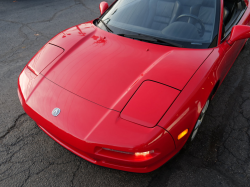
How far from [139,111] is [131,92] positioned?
0.21 metres

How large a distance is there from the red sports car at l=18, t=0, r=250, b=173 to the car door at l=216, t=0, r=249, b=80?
21mm

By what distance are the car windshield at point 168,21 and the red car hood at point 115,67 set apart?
144 mm

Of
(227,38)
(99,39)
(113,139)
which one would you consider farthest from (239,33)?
(113,139)

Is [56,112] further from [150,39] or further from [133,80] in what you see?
[150,39]

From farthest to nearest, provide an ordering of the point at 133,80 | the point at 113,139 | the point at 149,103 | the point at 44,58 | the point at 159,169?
the point at 44,58
the point at 159,169
the point at 133,80
the point at 149,103
the point at 113,139

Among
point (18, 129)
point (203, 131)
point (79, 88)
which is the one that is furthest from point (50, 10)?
point (203, 131)

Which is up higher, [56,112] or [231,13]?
[231,13]

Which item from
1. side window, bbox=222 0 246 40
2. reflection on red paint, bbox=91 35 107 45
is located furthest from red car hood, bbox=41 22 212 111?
side window, bbox=222 0 246 40

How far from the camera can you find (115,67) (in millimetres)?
2000

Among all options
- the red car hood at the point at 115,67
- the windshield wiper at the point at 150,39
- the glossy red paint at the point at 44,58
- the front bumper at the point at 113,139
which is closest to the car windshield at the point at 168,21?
the windshield wiper at the point at 150,39

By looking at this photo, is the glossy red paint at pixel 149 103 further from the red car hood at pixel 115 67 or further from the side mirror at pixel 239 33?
the side mirror at pixel 239 33

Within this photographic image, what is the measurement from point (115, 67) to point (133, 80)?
9.8 inches

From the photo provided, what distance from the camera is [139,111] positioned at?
1.63 metres

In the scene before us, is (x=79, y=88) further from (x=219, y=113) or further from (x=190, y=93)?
(x=219, y=113)
